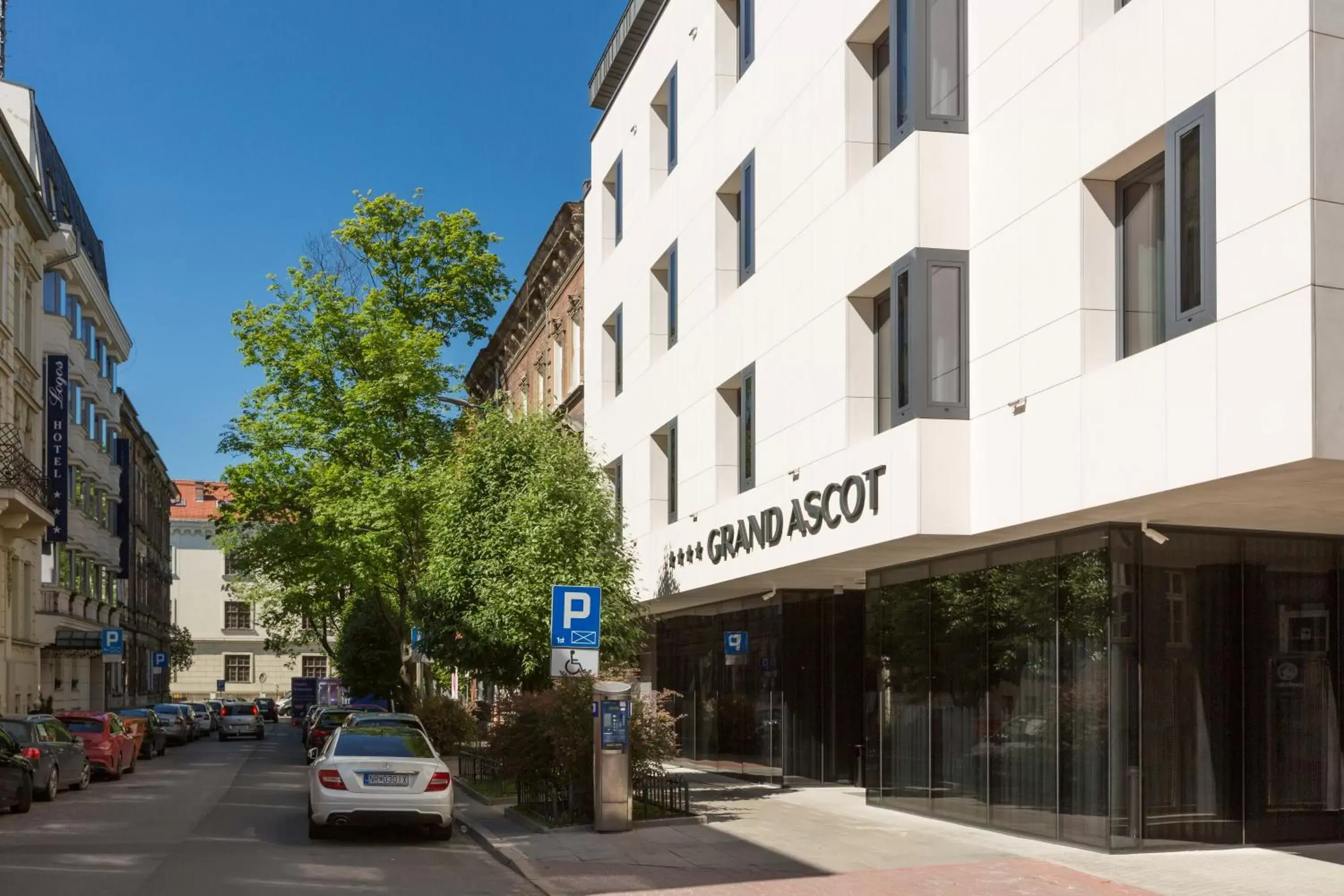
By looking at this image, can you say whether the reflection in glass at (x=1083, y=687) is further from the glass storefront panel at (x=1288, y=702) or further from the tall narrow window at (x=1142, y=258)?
the tall narrow window at (x=1142, y=258)

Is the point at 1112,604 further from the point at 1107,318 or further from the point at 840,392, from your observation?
the point at 840,392

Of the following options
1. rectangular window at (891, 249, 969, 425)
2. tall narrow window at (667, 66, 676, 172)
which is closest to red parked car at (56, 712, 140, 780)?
tall narrow window at (667, 66, 676, 172)

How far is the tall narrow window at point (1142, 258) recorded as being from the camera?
1518cm

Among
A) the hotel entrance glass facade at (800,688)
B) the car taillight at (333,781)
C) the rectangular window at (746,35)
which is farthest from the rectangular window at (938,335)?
the rectangular window at (746,35)

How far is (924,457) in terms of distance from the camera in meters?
17.6

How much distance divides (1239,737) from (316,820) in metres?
10.1

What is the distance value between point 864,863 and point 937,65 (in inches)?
361

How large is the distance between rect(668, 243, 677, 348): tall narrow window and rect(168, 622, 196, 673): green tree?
72226mm

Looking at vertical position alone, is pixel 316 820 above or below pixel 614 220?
below

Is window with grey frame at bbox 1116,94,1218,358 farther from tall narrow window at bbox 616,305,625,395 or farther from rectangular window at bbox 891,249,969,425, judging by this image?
tall narrow window at bbox 616,305,625,395

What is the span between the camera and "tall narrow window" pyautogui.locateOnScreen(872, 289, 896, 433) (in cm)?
2017

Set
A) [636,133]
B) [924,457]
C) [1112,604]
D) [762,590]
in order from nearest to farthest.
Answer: [1112,604] < [924,457] < [762,590] < [636,133]

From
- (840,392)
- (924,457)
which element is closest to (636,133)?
(840,392)

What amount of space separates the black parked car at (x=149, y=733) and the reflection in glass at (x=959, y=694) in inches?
1129
